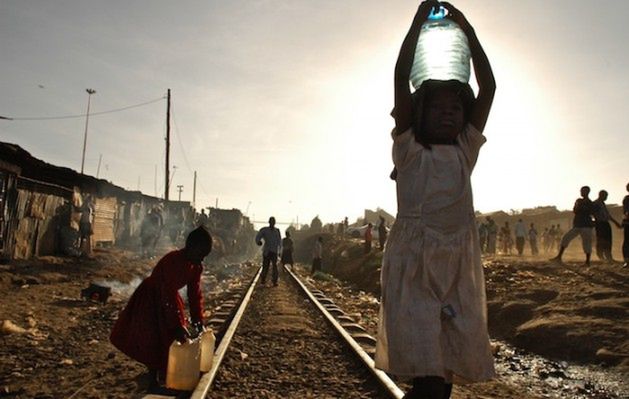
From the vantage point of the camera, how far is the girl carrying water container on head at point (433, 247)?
6.28 feet

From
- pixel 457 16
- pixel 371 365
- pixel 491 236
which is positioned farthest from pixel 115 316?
pixel 491 236

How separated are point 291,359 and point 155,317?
1.96 m

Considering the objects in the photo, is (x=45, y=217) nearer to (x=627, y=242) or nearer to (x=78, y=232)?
(x=78, y=232)

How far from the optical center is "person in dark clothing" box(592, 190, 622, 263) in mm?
11156

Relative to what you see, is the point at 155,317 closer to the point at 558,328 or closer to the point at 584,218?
the point at 558,328

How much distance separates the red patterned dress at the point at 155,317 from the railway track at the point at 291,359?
0.38m

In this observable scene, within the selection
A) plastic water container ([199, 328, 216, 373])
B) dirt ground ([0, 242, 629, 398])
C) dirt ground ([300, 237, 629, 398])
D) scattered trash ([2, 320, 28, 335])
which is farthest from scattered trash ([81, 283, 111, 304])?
plastic water container ([199, 328, 216, 373])

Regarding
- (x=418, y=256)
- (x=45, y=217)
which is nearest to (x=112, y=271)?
(x=45, y=217)

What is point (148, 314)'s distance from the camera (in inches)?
156

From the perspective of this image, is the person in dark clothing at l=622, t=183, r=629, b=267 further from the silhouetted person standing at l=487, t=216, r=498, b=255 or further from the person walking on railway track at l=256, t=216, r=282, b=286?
the silhouetted person standing at l=487, t=216, r=498, b=255

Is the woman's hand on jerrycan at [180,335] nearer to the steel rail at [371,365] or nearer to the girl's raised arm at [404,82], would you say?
the steel rail at [371,365]

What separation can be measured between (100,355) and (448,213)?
5068 mm

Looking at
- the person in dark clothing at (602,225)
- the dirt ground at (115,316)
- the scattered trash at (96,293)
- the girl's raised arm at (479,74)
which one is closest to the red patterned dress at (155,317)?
the dirt ground at (115,316)

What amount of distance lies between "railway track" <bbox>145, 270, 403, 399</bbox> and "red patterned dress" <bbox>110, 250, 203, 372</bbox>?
1.23 feet
